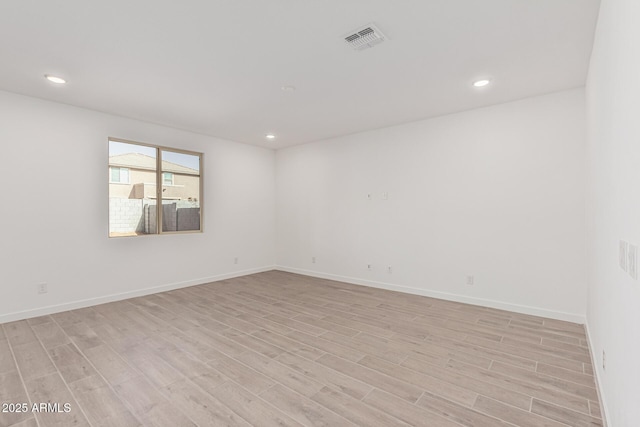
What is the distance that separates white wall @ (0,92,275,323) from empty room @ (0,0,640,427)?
0.03m

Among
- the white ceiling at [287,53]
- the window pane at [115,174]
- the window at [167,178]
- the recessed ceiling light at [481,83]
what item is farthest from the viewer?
the window at [167,178]

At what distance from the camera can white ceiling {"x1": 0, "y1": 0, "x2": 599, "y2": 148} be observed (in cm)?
208

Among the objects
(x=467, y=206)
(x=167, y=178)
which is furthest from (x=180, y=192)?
(x=467, y=206)

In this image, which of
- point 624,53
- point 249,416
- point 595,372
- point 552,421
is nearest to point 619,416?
point 552,421

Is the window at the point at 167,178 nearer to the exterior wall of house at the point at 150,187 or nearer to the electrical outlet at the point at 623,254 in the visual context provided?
the exterior wall of house at the point at 150,187

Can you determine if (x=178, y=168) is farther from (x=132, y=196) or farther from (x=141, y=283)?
(x=141, y=283)

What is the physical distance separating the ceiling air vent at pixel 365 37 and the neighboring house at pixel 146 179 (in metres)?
3.77

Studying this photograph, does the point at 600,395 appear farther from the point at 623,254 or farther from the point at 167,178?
the point at 167,178

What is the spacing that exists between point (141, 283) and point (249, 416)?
11.7 feet

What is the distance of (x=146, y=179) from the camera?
15.4 ft

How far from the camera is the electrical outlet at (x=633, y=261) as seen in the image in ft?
3.55

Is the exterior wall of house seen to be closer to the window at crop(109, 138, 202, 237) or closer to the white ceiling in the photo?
the window at crop(109, 138, 202, 237)

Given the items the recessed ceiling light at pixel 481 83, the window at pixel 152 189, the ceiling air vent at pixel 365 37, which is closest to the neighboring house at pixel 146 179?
the window at pixel 152 189

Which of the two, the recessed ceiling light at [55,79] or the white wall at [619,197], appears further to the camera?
the recessed ceiling light at [55,79]
